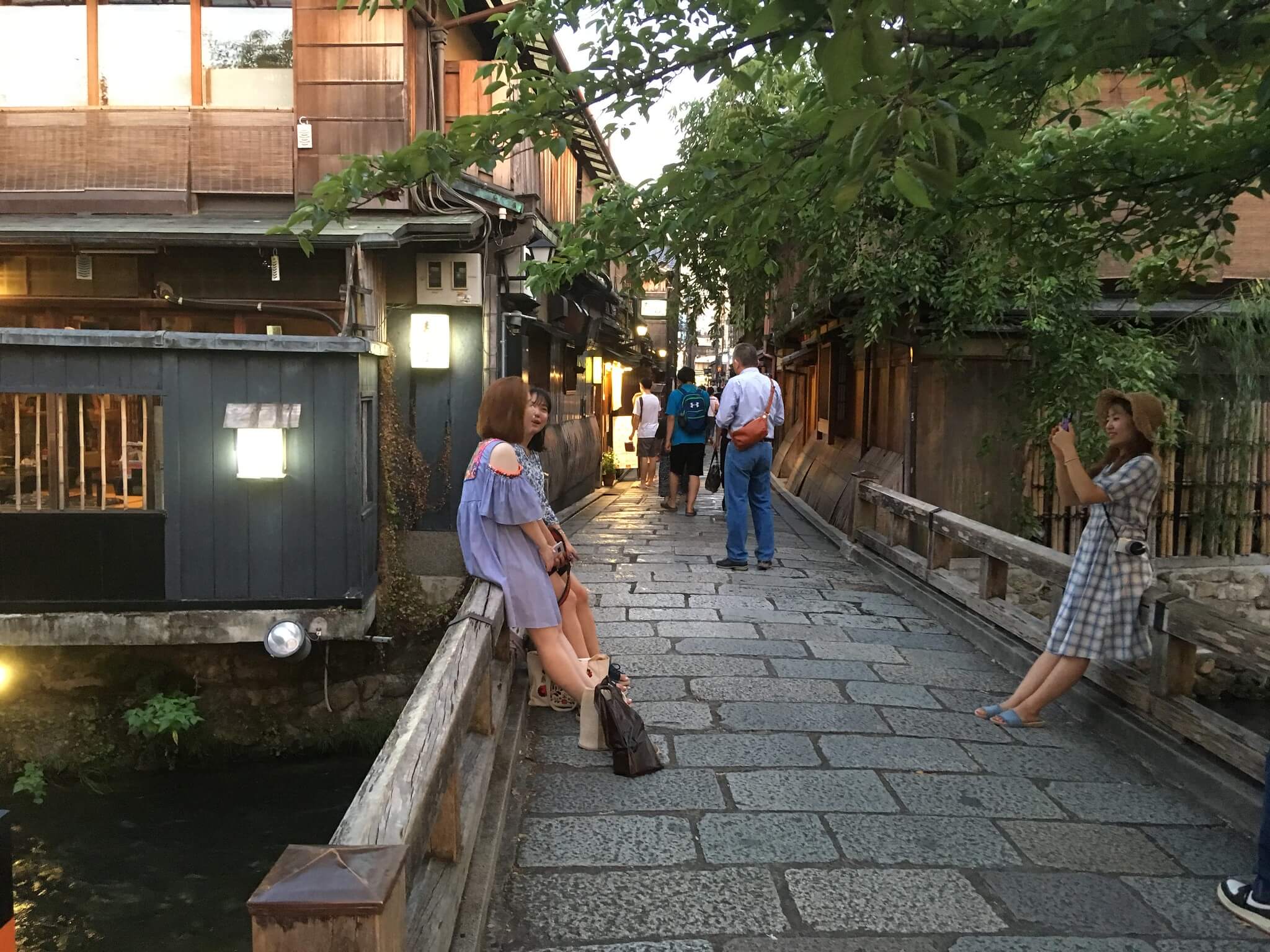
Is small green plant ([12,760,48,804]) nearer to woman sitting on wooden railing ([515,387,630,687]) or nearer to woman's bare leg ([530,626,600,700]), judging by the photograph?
woman sitting on wooden railing ([515,387,630,687])

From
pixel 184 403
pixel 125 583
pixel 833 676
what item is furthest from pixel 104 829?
pixel 833 676

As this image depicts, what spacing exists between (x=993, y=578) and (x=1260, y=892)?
4.27 meters

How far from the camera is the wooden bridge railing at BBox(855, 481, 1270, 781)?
14.6 feet

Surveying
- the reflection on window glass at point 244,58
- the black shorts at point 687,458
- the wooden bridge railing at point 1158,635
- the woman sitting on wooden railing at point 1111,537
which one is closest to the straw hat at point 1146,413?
the woman sitting on wooden railing at point 1111,537

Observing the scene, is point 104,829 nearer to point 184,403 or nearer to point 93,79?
point 184,403

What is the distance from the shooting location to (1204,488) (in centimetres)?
1252

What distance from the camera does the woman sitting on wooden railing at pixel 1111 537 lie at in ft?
16.4

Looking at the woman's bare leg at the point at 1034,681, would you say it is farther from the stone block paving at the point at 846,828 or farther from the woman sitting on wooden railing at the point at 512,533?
the woman sitting on wooden railing at the point at 512,533

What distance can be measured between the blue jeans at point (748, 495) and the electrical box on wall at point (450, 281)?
3592 millimetres

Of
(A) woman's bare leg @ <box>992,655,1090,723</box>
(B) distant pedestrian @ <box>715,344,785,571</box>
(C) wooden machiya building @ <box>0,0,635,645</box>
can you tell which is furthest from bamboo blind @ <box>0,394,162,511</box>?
(A) woman's bare leg @ <box>992,655,1090,723</box>

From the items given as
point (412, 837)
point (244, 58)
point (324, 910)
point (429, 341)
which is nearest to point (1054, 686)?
point (412, 837)

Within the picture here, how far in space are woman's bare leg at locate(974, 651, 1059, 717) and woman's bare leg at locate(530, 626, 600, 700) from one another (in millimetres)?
2479

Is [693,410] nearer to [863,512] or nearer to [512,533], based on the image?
[863,512]

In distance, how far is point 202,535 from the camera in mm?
8859
